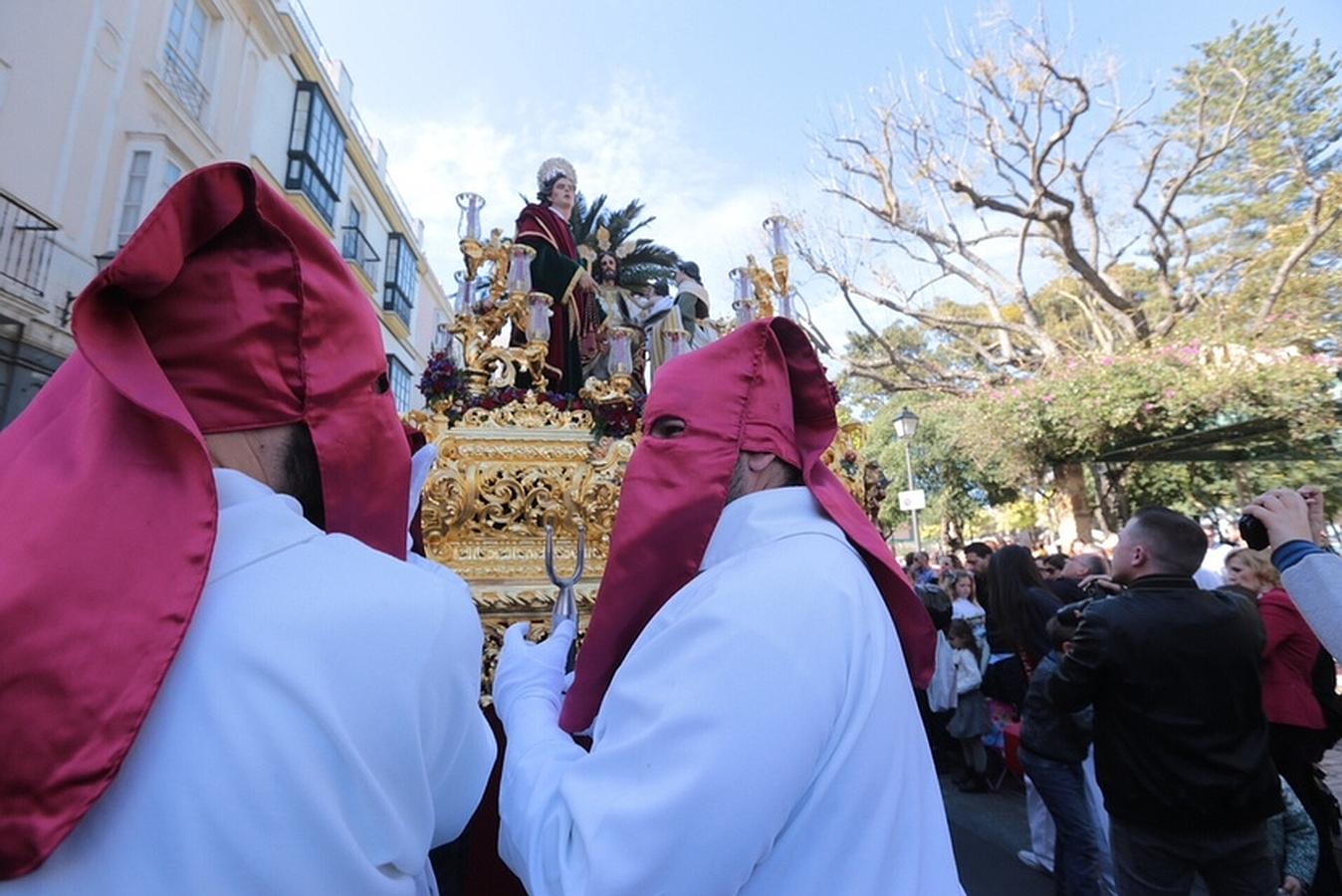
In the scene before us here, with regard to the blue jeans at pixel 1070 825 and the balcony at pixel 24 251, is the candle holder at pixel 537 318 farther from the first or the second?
the balcony at pixel 24 251

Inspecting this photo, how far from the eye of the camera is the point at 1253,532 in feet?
6.78

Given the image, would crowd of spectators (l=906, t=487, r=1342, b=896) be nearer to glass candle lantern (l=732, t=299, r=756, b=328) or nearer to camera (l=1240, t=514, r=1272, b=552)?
camera (l=1240, t=514, r=1272, b=552)

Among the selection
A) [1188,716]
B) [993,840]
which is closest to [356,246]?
[993,840]

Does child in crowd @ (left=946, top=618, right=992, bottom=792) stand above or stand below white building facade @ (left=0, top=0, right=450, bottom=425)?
below

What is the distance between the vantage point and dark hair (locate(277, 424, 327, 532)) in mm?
1057

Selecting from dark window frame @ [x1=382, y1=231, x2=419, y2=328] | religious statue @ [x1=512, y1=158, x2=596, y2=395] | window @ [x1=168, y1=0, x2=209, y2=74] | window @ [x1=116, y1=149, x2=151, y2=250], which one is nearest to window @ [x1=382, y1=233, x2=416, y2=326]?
dark window frame @ [x1=382, y1=231, x2=419, y2=328]

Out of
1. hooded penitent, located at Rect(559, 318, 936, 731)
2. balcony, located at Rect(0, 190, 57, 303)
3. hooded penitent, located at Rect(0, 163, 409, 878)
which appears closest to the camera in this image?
hooded penitent, located at Rect(0, 163, 409, 878)

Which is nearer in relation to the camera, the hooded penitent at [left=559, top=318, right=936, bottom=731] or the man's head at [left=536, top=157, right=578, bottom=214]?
the hooded penitent at [left=559, top=318, right=936, bottom=731]

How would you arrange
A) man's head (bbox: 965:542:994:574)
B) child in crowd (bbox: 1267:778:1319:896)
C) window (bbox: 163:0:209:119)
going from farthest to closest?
1. window (bbox: 163:0:209:119)
2. man's head (bbox: 965:542:994:574)
3. child in crowd (bbox: 1267:778:1319:896)

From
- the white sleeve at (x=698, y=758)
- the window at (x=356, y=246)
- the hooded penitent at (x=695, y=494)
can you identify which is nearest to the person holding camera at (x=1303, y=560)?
the hooded penitent at (x=695, y=494)

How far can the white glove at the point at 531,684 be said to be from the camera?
1.36 metres

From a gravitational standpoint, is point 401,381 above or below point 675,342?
above

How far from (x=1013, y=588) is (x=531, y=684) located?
11.5 feet

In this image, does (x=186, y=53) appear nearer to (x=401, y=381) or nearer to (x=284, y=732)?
(x=401, y=381)
